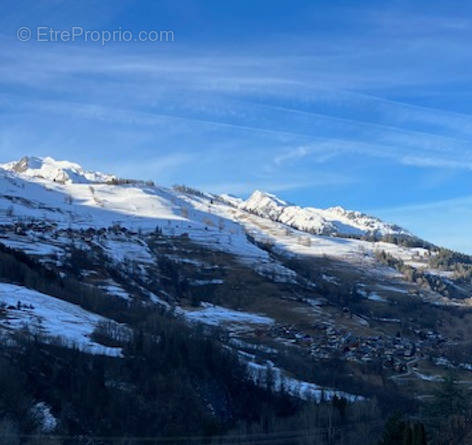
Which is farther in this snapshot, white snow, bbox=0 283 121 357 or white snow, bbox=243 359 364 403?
white snow, bbox=243 359 364 403

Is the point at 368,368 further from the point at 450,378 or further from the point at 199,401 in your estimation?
the point at 450,378

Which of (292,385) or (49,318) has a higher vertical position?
(49,318)

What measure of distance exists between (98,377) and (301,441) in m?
31.2

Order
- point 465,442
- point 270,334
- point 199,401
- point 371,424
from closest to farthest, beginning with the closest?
1. point 465,442
2. point 371,424
3. point 199,401
4. point 270,334

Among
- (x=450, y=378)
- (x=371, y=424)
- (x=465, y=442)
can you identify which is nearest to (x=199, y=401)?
(x=371, y=424)

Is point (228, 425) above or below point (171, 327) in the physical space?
below

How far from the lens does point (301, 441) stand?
87.3 m

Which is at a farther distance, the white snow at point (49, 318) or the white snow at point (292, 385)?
the white snow at point (292, 385)

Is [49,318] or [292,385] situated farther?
[49,318]

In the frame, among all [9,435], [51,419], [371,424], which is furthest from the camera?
[371,424]

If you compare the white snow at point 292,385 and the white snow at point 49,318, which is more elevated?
the white snow at point 49,318

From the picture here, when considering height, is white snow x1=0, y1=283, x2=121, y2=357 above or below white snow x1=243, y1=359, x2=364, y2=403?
above

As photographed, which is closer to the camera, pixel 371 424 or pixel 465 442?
pixel 465 442

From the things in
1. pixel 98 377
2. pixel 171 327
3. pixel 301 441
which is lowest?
pixel 301 441
